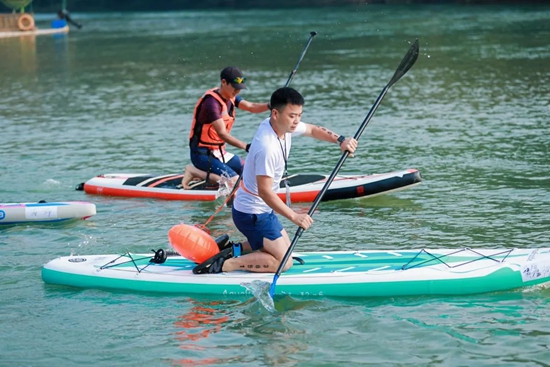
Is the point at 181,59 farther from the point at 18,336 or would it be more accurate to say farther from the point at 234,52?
the point at 18,336

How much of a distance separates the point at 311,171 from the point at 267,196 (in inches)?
280

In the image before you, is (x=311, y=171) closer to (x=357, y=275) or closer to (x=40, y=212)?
(x=40, y=212)

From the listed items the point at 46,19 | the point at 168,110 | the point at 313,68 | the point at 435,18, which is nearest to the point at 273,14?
the point at 435,18

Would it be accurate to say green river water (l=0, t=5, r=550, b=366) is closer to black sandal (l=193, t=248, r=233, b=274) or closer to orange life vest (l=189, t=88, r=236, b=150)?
black sandal (l=193, t=248, r=233, b=274)

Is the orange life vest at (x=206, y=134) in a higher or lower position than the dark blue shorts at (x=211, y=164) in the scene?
higher

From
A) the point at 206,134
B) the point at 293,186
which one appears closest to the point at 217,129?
the point at 206,134

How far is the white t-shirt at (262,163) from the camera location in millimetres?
8633

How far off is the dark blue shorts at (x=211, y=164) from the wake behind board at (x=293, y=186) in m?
0.29

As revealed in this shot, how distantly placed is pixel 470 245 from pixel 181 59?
25.3 m

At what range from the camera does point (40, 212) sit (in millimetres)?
12711

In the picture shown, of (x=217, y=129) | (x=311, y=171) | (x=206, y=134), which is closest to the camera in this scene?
(x=217, y=129)

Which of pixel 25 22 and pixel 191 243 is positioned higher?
pixel 191 243

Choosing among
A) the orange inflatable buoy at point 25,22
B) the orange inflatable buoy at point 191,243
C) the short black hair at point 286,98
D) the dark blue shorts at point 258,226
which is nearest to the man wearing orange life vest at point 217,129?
the orange inflatable buoy at point 191,243

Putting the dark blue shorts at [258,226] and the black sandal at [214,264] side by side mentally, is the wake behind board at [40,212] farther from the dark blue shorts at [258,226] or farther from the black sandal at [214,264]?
the dark blue shorts at [258,226]
